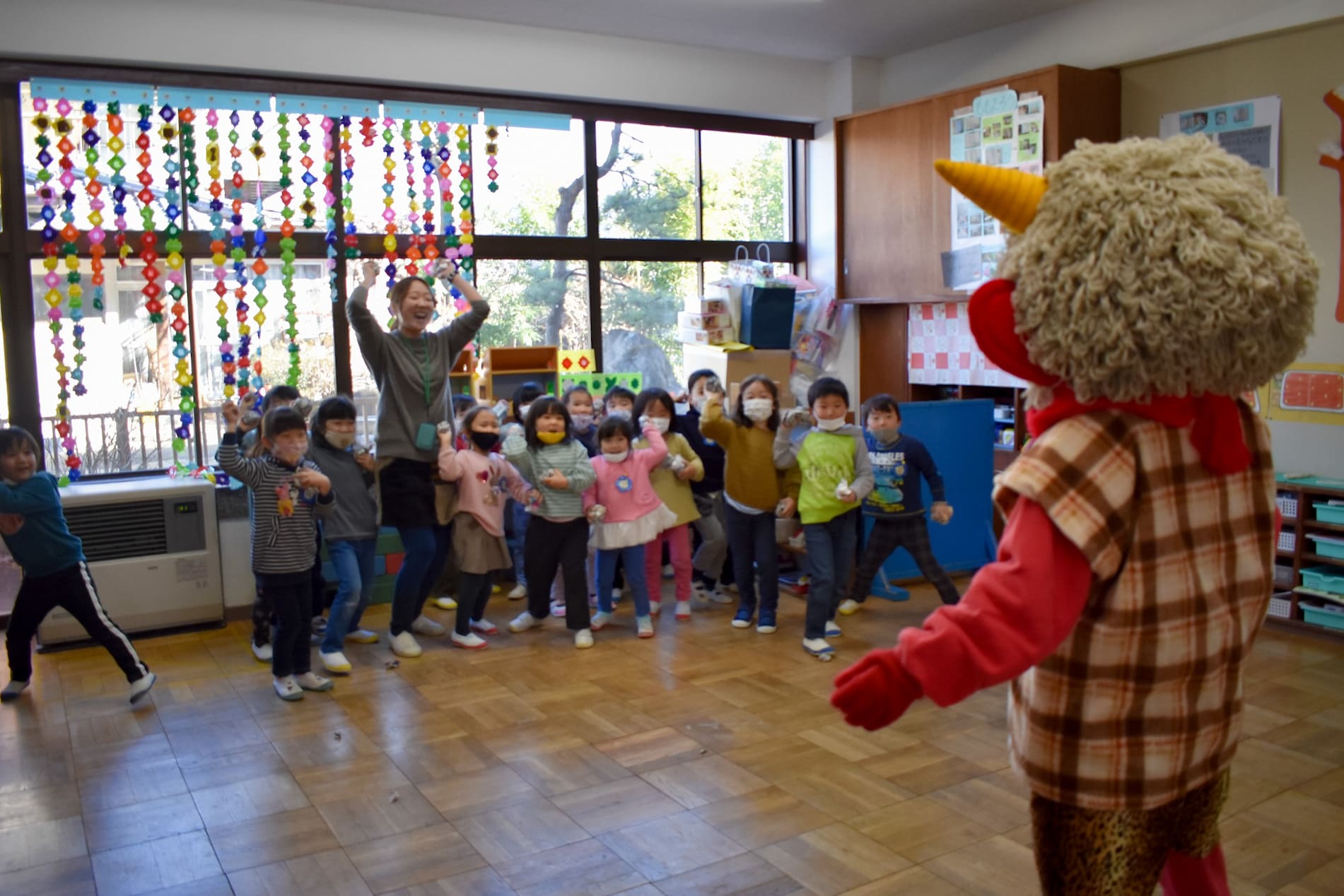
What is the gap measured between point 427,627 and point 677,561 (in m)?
1.10

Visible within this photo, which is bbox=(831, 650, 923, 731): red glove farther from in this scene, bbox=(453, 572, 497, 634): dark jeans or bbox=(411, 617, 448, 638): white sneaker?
bbox=(411, 617, 448, 638): white sneaker

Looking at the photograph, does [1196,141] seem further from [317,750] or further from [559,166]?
[559,166]

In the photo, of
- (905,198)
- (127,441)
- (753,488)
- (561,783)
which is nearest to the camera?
(561,783)

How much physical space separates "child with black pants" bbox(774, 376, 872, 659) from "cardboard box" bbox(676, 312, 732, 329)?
175cm

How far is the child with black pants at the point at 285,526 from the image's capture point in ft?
12.1

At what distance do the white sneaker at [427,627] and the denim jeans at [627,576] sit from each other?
681 mm

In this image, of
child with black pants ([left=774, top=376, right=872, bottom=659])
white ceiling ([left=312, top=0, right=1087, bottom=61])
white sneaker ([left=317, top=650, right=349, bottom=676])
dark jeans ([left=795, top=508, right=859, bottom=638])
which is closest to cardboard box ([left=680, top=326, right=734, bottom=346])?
white ceiling ([left=312, top=0, right=1087, bottom=61])

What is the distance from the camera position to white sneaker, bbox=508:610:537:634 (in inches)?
179

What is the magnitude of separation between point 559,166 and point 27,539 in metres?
3.27

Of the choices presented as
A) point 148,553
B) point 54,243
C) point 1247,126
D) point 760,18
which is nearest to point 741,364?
point 760,18

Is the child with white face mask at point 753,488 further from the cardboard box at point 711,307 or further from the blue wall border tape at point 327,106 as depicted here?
the blue wall border tape at point 327,106

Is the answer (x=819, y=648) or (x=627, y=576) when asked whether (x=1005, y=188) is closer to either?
(x=819, y=648)

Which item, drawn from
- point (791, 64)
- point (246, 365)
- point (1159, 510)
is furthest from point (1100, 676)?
point (791, 64)

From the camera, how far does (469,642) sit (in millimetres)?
4316
